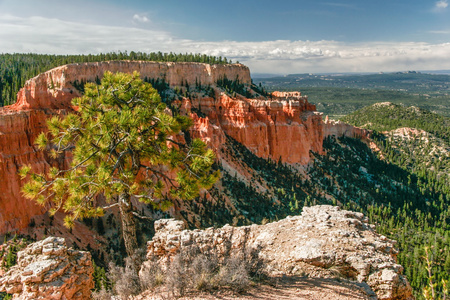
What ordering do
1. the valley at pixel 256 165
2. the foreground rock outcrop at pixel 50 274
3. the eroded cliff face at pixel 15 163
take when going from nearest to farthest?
the foreground rock outcrop at pixel 50 274
the eroded cliff face at pixel 15 163
the valley at pixel 256 165

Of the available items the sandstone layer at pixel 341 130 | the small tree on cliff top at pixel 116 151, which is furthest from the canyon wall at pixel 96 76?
the small tree on cliff top at pixel 116 151

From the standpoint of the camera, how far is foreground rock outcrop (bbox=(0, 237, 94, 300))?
22.9 ft

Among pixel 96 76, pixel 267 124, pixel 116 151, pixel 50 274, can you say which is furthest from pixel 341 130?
pixel 50 274

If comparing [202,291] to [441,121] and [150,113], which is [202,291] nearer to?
[150,113]

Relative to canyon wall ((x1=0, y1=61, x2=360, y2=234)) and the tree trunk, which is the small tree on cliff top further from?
canyon wall ((x1=0, y1=61, x2=360, y2=234))

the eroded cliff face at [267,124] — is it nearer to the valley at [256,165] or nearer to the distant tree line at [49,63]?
the valley at [256,165]

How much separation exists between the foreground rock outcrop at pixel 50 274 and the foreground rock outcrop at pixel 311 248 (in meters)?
1.70

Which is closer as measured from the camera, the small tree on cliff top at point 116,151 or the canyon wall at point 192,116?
the small tree on cliff top at point 116,151

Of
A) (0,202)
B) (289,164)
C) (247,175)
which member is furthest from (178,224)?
(289,164)

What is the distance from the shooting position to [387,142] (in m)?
77.7

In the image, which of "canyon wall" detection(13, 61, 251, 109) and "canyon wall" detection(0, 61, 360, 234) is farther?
"canyon wall" detection(13, 61, 251, 109)

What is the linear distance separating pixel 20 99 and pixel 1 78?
19.5 m

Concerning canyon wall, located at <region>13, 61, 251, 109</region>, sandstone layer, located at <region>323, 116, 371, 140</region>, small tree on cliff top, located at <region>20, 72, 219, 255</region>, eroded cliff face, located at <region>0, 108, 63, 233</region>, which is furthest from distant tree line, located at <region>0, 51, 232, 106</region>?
small tree on cliff top, located at <region>20, 72, 219, 255</region>

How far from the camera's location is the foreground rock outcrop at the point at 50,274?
275 inches
